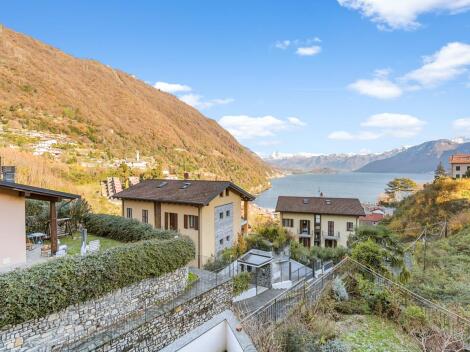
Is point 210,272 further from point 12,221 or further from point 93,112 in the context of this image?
point 93,112

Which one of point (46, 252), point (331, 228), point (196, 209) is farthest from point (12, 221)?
point (331, 228)

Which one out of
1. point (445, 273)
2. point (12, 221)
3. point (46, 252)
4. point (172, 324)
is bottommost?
point (172, 324)

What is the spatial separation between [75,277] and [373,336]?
7007 mm

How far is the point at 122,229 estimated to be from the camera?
1262 cm

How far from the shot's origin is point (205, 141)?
334ft

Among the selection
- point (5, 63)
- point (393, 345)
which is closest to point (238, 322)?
point (393, 345)

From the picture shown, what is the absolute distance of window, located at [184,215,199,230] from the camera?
17.3m

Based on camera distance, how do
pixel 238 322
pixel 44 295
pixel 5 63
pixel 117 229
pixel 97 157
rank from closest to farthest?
pixel 238 322, pixel 44 295, pixel 117 229, pixel 97 157, pixel 5 63

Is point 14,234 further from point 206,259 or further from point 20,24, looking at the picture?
point 20,24

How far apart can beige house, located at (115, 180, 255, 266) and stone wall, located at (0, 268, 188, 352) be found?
7540 mm

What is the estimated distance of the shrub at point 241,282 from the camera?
12722 mm

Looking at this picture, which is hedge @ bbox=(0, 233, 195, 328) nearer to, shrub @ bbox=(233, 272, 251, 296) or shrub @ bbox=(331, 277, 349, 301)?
shrub @ bbox=(233, 272, 251, 296)

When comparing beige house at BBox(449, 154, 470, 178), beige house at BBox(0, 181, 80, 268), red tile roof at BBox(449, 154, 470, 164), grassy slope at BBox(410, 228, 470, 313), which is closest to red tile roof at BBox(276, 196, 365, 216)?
grassy slope at BBox(410, 228, 470, 313)

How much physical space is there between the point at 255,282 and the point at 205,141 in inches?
3543
